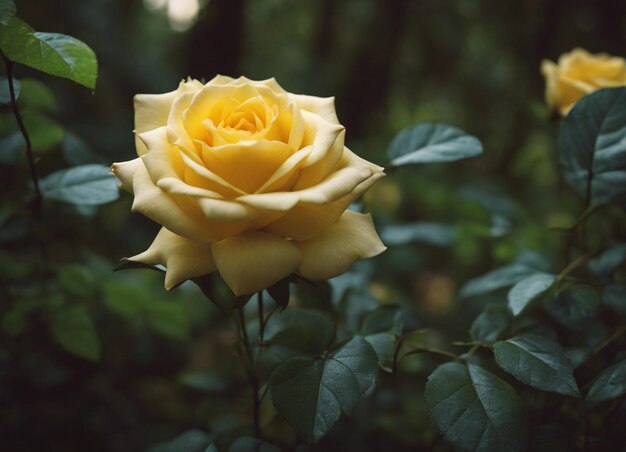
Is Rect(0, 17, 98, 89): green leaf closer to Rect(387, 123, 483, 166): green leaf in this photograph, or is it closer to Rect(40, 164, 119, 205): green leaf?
Rect(40, 164, 119, 205): green leaf

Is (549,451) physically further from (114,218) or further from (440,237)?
(114,218)

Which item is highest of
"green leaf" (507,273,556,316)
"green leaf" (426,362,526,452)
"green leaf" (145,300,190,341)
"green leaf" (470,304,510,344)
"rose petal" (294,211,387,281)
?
"rose petal" (294,211,387,281)

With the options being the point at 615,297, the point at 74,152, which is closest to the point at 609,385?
the point at 615,297

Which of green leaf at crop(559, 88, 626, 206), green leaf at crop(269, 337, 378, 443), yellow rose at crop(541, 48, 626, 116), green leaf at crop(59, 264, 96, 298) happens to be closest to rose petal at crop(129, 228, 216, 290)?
green leaf at crop(269, 337, 378, 443)

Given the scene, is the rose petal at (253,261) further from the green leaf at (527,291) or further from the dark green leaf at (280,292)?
the green leaf at (527,291)

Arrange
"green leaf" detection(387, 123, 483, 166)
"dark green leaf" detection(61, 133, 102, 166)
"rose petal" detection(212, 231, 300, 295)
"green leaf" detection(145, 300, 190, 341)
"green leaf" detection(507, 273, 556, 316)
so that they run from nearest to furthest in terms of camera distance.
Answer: "rose petal" detection(212, 231, 300, 295)
"green leaf" detection(507, 273, 556, 316)
"green leaf" detection(387, 123, 483, 166)
"dark green leaf" detection(61, 133, 102, 166)
"green leaf" detection(145, 300, 190, 341)

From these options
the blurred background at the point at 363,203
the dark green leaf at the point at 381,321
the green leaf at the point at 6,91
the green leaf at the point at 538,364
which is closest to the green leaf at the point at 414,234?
the blurred background at the point at 363,203
